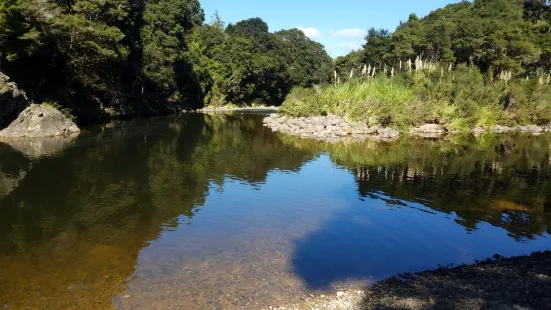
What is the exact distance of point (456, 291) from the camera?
27.1ft

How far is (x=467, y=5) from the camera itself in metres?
84.2

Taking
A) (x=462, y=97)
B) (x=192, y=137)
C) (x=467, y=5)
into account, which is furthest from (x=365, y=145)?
(x=467, y=5)

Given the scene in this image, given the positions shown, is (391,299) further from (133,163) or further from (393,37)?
(393,37)

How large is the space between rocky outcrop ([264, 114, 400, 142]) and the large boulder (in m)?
18.4

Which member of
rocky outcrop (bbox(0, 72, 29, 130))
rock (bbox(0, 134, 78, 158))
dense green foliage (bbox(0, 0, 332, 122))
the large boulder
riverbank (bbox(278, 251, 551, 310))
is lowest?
riverbank (bbox(278, 251, 551, 310))

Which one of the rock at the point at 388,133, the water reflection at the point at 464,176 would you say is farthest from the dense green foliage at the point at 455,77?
the water reflection at the point at 464,176

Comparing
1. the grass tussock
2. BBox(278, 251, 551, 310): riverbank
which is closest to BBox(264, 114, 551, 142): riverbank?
the grass tussock

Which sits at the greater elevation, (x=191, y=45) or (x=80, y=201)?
(x=191, y=45)

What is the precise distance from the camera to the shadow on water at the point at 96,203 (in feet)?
29.3

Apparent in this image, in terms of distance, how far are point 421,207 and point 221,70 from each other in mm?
67690

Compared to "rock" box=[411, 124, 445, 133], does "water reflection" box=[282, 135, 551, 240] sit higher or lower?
lower

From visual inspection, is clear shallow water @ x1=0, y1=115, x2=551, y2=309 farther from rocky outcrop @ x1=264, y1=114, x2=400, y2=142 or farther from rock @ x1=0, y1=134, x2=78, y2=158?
rocky outcrop @ x1=264, y1=114, x2=400, y2=142

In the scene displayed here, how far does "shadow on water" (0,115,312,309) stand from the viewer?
352 inches

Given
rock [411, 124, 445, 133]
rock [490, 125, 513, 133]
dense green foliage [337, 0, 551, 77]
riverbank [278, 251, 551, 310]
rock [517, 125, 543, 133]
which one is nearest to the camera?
riverbank [278, 251, 551, 310]
